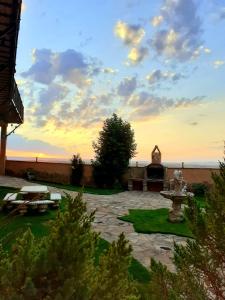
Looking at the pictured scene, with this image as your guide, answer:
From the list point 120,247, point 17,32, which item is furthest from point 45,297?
point 17,32

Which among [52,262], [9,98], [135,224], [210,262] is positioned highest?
[9,98]

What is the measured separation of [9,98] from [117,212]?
25.0 feet

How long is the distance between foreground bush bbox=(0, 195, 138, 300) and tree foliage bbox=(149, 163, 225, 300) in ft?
3.80

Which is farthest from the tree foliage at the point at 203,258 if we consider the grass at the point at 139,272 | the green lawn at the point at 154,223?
the green lawn at the point at 154,223

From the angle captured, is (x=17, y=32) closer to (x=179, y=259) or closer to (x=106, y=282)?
(x=179, y=259)

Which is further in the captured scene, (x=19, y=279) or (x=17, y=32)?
(x=17, y=32)

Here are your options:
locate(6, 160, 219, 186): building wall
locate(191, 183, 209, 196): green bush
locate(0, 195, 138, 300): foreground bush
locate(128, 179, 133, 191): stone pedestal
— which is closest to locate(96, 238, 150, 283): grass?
locate(0, 195, 138, 300): foreground bush

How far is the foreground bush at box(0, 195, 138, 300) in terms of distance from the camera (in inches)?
102

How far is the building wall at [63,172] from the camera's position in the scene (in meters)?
31.0

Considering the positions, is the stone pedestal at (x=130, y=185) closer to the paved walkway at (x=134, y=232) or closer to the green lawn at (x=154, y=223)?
the paved walkway at (x=134, y=232)

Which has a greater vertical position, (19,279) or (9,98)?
(9,98)

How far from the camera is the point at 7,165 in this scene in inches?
1303

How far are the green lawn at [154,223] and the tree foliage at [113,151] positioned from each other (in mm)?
11589

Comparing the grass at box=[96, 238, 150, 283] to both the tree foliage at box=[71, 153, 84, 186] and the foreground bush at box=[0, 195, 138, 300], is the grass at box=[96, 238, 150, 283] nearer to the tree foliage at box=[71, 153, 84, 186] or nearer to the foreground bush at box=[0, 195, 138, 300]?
the foreground bush at box=[0, 195, 138, 300]
